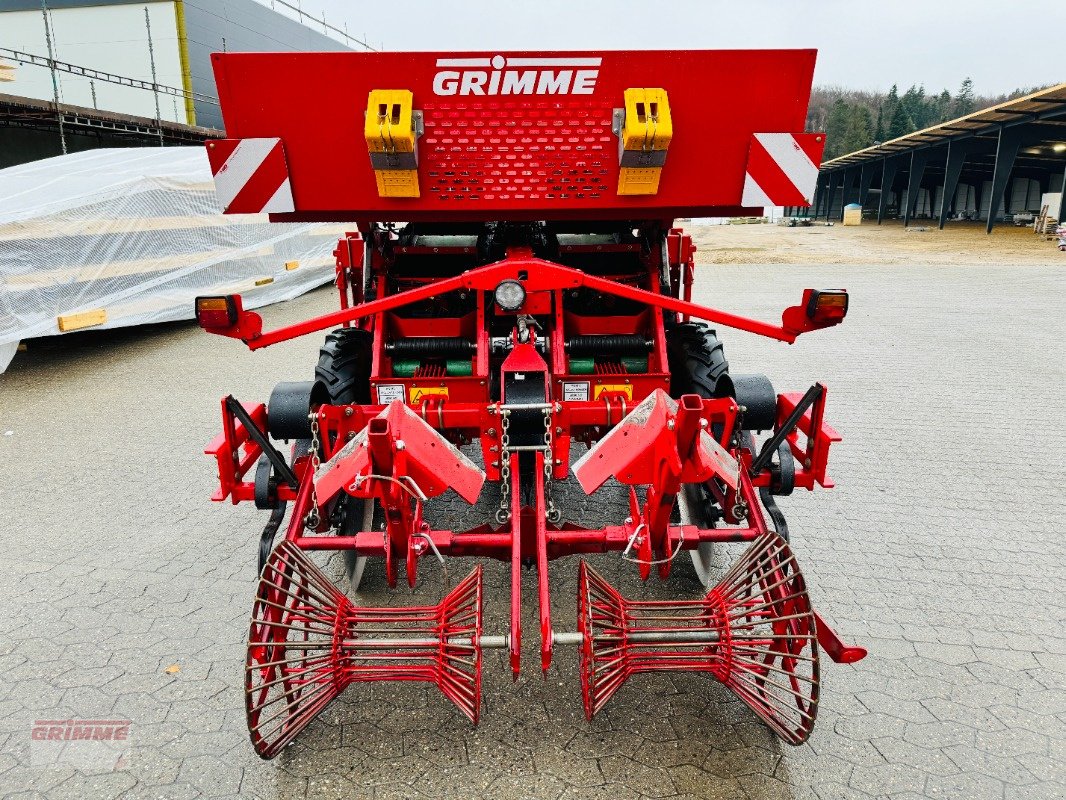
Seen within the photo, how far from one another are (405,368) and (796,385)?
485 centimetres

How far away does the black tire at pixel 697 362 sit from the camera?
342 cm

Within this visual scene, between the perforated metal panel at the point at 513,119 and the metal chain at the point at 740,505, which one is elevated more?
the perforated metal panel at the point at 513,119

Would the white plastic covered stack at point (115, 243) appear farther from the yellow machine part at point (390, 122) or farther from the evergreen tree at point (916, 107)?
the evergreen tree at point (916, 107)

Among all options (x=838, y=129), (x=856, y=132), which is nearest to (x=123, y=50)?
(x=856, y=132)

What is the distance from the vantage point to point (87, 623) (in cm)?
316

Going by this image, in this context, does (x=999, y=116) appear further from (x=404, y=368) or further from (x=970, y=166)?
(x=404, y=368)

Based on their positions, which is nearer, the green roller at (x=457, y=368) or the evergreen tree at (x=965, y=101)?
the green roller at (x=457, y=368)

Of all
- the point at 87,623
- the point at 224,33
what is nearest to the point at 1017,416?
the point at 87,623

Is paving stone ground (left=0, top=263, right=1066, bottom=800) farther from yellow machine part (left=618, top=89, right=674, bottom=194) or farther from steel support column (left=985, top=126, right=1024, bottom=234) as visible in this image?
steel support column (left=985, top=126, right=1024, bottom=234)

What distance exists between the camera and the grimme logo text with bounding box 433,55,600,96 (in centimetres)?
289

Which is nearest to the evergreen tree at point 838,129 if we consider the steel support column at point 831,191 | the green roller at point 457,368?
the steel support column at point 831,191

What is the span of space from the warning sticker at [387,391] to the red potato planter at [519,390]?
0.05 ft

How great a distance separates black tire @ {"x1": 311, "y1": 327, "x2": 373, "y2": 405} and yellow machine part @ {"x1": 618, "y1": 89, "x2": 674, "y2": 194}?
1.66m
